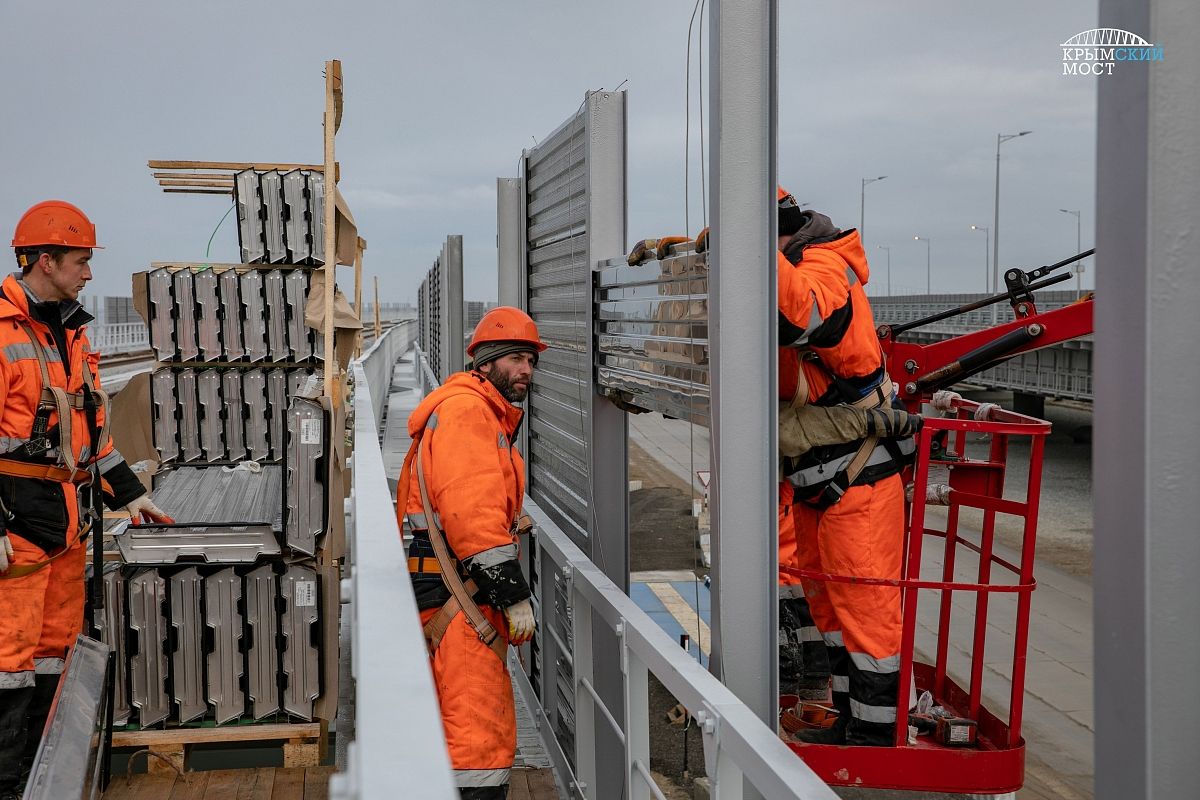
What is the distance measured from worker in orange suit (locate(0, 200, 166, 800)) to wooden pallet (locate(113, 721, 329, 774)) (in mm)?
680

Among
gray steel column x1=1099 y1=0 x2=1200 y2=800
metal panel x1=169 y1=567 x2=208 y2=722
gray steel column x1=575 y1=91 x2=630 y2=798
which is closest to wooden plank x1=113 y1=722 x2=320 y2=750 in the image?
metal panel x1=169 y1=567 x2=208 y2=722

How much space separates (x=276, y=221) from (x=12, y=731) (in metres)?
3.41

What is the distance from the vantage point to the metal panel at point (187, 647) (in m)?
5.61

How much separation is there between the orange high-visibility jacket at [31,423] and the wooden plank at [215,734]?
52.2 inches

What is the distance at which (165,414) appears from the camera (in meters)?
7.16

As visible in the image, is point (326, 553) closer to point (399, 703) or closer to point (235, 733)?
point (235, 733)

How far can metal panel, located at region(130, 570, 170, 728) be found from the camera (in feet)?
18.2

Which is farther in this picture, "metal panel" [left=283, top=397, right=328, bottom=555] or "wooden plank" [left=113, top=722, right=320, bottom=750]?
"metal panel" [left=283, top=397, right=328, bottom=555]

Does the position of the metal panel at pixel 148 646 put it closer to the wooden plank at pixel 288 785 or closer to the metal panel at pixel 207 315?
the wooden plank at pixel 288 785

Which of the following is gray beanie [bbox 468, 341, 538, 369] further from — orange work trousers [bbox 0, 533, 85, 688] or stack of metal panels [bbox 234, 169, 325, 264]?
stack of metal panels [bbox 234, 169, 325, 264]

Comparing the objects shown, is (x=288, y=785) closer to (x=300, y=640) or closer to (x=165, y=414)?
(x=300, y=640)

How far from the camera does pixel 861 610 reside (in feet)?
13.4

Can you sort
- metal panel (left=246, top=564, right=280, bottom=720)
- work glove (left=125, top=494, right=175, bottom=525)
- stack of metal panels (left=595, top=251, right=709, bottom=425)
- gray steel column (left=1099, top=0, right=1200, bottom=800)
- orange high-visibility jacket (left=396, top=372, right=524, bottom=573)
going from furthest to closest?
metal panel (left=246, top=564, right=280, bottom=720) < work glove (left=125, top=494, right=175, bottom=525) < orange high-visibility jacket (left=396, top=372, right=524, bottom=573) < stack of metal panels (left=595, top=251, right=709, bottom=425) < gray steel column (left=1099, top=0, right=1200, bottom=800)

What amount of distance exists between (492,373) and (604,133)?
1.13 m
